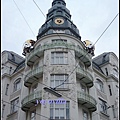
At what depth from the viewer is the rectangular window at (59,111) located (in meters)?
19.9

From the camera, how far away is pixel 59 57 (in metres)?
24.7

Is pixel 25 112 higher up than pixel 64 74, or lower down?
lower down

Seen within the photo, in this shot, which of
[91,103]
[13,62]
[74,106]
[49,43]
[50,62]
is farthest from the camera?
[13,62]

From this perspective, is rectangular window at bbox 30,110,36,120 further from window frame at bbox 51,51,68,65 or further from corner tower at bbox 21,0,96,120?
window frame at bbox 51,51,68,65

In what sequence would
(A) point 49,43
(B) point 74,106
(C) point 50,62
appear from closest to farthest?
(B) point 74,106 < (C) point 50,62 < (A) point 49,43

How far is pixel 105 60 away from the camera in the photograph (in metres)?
32.8

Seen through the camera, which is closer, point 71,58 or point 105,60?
point 71,58

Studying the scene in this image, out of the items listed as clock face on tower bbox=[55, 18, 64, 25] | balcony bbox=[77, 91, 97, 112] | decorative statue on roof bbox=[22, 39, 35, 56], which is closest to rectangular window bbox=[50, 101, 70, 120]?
balcony bbox=[77, 91, 97, 112]

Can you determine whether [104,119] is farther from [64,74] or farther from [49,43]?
[49,43]

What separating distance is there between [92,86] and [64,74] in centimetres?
440

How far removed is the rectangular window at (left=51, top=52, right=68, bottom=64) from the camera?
957 inches

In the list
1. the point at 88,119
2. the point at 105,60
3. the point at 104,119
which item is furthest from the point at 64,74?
the point at 105,60

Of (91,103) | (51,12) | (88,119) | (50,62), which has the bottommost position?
(88,119)

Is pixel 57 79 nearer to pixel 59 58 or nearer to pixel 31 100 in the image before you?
pixel 59 58
